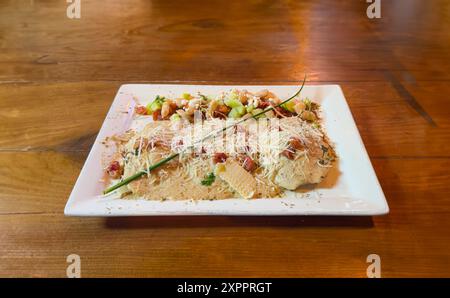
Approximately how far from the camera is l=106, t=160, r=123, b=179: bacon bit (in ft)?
3.47

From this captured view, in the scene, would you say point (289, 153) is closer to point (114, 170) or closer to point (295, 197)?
point (295, 197)

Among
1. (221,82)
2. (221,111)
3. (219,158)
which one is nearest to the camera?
(219,158)

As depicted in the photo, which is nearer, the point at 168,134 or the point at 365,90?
the point at 168,134

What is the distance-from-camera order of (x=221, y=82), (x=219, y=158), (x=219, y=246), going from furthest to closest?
(x=221, y=82) → (x=219, y=158) → (x=219, y=246)

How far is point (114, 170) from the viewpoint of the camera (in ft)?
3.48

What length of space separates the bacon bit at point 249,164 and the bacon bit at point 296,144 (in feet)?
0.41

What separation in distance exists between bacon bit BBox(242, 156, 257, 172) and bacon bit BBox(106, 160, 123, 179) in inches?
14.6

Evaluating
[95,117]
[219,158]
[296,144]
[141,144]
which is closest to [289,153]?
[296,144]

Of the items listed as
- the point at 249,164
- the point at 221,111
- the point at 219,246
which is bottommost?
the point at 219,246

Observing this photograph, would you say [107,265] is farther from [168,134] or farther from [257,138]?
[257,138]

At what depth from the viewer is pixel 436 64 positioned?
171 centimetres

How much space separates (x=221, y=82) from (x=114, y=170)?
0.76 m
